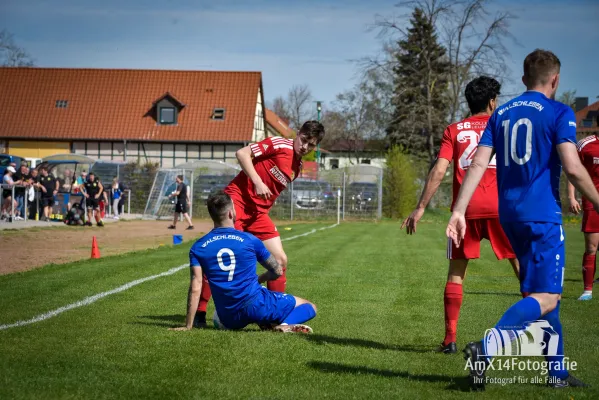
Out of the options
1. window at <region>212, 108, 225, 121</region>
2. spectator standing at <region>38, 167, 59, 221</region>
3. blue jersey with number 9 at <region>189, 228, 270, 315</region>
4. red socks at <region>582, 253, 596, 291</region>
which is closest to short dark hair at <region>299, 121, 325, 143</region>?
blue jersey with number 9 at <region>189, 228, 270, 315</region>

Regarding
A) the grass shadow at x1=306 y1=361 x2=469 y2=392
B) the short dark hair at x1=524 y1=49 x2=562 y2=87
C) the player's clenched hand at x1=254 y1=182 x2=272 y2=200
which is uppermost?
the short dark hair at x1=524 y1=49 x2=562 y2=87

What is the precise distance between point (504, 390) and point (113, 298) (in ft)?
18.1

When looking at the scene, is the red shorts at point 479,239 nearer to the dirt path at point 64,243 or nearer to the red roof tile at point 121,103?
the dirt path at point 64,243

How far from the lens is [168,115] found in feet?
193

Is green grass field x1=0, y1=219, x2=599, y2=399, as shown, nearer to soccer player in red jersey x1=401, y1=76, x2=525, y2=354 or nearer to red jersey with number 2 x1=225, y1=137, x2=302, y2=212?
soccer player in red jersey x1=401, y1=76, x2=525, y2=354

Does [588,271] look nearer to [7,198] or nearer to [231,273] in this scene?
[231,273]

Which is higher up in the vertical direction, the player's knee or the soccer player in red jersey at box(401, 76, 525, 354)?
the soccer player in red jersey at box(401, 76, 525, 354)

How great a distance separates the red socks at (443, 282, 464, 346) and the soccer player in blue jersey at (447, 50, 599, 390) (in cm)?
134

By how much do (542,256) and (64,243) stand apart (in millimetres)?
16878

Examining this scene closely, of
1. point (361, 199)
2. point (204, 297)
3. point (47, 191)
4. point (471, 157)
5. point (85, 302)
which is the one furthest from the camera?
point (361, 199)

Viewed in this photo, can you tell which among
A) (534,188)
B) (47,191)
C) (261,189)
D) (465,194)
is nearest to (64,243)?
(47,191)

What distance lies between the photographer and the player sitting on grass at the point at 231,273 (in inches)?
266

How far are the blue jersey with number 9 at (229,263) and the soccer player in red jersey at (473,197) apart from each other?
141cm

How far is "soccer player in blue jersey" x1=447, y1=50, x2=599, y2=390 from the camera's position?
4770mm
